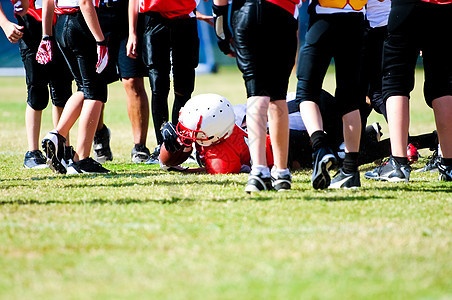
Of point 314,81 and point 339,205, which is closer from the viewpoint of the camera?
point 339,205

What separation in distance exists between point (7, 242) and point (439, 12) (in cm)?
320

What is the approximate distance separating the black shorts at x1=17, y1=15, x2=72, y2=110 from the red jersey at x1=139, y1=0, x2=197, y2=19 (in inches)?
35.8

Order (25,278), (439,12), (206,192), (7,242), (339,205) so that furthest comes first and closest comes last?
(439,12) → (206,192) → (339,205) → (7,242) → (25,278)

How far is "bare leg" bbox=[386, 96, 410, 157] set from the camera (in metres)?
4.68

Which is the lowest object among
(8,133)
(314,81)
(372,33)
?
(8,133)

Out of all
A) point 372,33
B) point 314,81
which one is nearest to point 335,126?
point 372,33

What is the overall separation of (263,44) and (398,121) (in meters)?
1.19

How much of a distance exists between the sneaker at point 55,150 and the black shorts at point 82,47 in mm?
424

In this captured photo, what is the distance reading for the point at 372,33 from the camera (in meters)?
5.68

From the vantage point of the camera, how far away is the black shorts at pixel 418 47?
4602mm

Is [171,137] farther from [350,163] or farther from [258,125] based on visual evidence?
[350,163]

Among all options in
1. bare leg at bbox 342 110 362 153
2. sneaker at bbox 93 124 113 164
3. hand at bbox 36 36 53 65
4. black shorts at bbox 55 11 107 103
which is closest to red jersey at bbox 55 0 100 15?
black shorts at bbox 55 11 107 103

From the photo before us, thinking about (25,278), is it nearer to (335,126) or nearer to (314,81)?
(314,81)

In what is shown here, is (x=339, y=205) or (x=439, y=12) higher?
(x=439, y=12)
